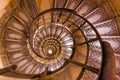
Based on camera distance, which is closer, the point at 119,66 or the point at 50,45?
the point at 119,66

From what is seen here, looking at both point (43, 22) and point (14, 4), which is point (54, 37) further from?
point (14, 4)

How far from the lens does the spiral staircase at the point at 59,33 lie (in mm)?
3828

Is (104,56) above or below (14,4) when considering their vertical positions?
below

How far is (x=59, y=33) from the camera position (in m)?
6.48

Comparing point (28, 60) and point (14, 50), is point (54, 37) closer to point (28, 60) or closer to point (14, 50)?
point (28, 60)

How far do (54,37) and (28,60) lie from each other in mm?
1524

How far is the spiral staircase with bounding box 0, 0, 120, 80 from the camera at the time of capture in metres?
3.83

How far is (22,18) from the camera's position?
463 cm

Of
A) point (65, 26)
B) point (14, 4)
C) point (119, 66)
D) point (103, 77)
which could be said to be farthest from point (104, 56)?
point (65, 26)

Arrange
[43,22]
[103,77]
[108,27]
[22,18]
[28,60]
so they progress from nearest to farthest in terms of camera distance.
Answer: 1. [103,77]
2. [108,27]
3. [22,18]
4. [43,22]
5. [28,60]

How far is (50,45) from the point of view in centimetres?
737

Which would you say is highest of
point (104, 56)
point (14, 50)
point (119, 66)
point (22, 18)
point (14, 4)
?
point (14, 4)

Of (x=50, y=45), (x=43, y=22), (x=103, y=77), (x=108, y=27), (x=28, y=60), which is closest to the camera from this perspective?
(x=103, y=77)

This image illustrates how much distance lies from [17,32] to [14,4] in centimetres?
88
